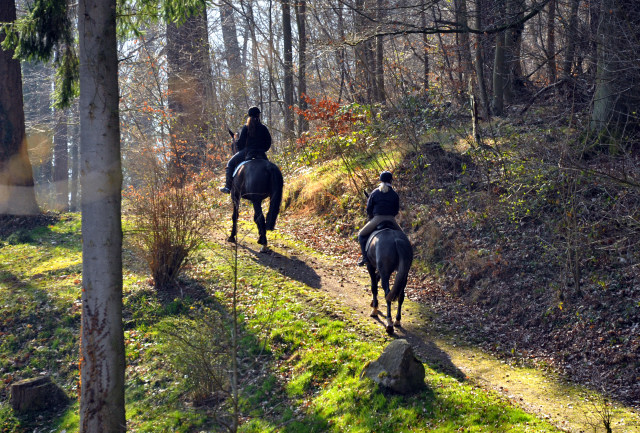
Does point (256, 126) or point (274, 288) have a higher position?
point (256, 126)

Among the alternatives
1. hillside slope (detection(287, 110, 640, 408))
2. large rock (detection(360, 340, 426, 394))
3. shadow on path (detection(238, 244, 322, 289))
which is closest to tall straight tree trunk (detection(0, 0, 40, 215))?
shadow on path (detection(238, 244, 322, 289))

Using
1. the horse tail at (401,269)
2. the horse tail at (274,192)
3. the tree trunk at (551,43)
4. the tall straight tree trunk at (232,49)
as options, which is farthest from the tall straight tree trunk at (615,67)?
the tall straight tree trunk at (232,49)

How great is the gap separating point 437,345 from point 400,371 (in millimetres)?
2279

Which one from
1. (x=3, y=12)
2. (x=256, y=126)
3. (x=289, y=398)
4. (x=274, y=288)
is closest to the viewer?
(x=289, y=398)

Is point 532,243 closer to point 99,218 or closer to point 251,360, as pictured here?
point 251,360

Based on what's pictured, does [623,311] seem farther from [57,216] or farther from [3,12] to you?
[3,12]

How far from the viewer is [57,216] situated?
18.7 meters

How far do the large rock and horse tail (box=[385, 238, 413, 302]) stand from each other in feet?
5.92

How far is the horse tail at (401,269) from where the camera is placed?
30.2 ft

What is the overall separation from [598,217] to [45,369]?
38.9 feet

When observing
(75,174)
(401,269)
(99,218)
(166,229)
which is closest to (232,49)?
(75,174)

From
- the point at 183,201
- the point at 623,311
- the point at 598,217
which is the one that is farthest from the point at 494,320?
the point at 183,201

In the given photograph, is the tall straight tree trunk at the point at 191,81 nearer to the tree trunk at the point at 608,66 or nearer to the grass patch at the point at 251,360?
the grass patch at the point at 251,360

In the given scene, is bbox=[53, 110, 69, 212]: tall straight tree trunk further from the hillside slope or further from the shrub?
the shrub
